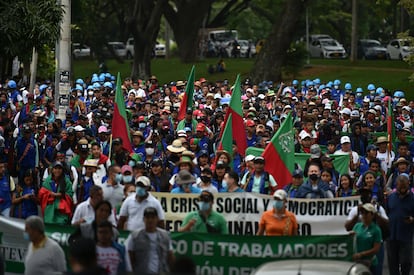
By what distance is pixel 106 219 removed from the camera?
1181 cm

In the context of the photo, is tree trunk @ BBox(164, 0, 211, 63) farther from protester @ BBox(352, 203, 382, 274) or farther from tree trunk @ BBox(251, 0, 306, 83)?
protester @ BBox(352, 203, 382, 274)

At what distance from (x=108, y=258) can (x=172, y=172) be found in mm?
5557

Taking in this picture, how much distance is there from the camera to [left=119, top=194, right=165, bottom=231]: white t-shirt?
1282cm

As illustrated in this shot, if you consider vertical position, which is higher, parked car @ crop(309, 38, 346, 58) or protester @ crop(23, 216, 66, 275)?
protester @ crop(23, 216, 66, 275)

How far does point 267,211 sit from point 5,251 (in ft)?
9.30

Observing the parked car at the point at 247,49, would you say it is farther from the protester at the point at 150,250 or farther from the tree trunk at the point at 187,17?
the protester at the point at 150,250

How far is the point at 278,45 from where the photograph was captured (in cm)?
4694

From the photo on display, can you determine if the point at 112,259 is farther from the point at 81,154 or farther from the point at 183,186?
the point at 81,154

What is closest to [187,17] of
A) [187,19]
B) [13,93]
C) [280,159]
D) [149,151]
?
[187,19]

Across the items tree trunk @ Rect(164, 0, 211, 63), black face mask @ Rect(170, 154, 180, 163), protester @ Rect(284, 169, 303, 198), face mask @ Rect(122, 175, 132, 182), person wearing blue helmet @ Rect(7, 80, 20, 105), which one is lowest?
person wearing blue helmet @ Rect(7, 80, 20, 105)

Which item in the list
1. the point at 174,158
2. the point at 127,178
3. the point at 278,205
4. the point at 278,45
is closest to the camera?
the point at 278,205

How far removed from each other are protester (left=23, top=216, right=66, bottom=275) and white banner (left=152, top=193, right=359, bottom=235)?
3014mm

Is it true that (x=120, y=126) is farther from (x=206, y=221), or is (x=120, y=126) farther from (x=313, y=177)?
(x=206, y=221)

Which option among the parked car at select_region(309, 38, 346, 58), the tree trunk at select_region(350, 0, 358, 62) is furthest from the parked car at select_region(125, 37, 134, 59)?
the tree trunk at select_region(350, 0, 358, 62)
